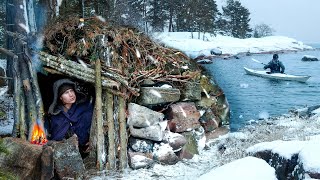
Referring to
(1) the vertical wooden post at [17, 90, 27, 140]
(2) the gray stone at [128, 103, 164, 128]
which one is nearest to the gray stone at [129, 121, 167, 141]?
(2) the gray stone at [128, 103, 164, 128]

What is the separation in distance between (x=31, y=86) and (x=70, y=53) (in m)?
0.87

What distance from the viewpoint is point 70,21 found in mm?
6586

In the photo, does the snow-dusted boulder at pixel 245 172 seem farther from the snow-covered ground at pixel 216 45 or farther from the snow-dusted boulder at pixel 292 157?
the snow-covered ground at pixel 216 45

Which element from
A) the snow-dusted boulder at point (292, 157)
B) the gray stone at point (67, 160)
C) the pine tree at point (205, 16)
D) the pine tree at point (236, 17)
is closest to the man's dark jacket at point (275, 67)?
the snow-dusted boulder at point (292, 157)

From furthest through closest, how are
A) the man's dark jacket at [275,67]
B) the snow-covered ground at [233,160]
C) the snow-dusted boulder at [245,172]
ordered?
the man's dark jacket at [275,67] → the snow-covered ground at [233,160] → the snow-dusted boulder at [245,172]

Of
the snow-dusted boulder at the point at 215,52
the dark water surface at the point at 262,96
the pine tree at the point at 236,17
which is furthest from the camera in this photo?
the pine tree at the point at 236,17

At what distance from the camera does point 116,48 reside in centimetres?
634

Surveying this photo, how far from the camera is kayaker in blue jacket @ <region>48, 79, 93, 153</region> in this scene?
19.7 feet

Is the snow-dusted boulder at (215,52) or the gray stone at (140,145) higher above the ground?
the snow-dusted boulder at (215,52)

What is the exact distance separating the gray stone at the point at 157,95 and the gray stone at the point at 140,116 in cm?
20

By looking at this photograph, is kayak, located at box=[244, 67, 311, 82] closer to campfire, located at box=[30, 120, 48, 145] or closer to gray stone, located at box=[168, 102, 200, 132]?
gray stone, located at box=[168, 102, 200, 132]

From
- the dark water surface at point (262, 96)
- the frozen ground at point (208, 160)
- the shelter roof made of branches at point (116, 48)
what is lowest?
the dark water surface at point (262, 96)

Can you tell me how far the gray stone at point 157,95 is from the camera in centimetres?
637

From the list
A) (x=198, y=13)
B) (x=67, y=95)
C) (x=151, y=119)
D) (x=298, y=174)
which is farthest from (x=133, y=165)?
(x=198, y=13)
